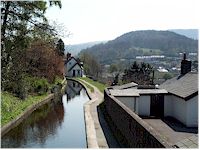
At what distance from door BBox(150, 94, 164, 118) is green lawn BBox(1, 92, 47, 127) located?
7171 mm

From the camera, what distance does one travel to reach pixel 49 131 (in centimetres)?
1630

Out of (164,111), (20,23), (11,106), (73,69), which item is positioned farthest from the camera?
(73,69)


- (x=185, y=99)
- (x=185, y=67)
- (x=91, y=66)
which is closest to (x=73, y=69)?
(x=91, y=66)

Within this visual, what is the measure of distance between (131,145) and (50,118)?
1066 centimetres

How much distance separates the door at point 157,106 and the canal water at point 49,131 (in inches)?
148

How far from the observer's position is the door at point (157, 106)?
18516 mm

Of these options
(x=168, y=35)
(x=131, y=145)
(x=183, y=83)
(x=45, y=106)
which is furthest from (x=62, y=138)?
(x=168, y=35)

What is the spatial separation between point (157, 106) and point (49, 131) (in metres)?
5.90

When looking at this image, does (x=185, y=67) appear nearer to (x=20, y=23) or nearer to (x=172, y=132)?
(x=172, y=132)

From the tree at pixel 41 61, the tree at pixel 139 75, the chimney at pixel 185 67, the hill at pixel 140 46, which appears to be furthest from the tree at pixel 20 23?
the hill at pixel 140 46

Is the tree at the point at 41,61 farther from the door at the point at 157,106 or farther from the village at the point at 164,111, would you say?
the door at the point at 157,106

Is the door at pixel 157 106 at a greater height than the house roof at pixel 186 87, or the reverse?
the house roof at pixel 186 87

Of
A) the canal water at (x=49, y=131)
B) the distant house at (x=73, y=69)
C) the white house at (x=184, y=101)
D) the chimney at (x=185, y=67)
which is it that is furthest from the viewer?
the distant house at (x=73, y=69)

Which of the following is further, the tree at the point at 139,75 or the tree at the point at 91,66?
the tree at the point at 91,66
